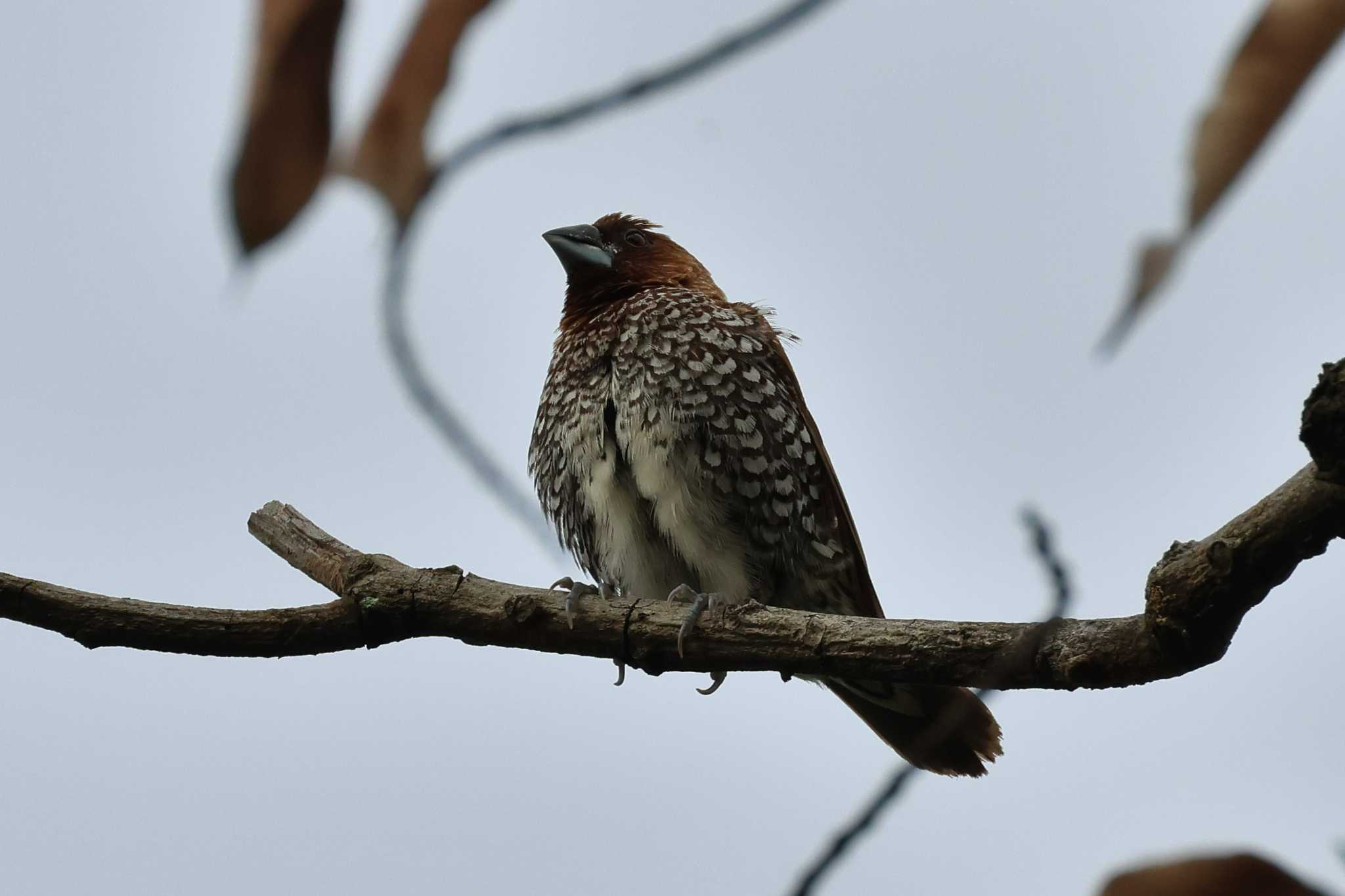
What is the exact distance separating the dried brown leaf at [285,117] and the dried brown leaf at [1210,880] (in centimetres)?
81

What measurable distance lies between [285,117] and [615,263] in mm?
5532

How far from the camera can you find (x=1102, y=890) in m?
1.10

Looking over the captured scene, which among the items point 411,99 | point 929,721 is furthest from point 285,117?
point 929,721

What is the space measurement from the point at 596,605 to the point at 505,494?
7.74ft

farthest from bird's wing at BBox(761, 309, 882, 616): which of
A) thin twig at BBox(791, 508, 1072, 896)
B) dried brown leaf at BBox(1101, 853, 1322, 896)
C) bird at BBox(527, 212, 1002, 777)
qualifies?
dried brown leaf at BBox(1101, 853, 1322, 896)

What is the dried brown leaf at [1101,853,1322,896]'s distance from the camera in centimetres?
107

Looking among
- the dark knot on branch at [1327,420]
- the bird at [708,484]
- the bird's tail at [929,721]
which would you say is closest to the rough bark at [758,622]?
the dark knot on branch at [1327,420]

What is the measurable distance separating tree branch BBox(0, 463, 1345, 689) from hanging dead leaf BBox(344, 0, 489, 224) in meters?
2.55

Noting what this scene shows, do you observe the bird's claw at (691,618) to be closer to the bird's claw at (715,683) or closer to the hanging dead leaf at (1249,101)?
the bird's claw at (715,683)

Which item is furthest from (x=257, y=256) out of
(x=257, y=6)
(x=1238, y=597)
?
(x=1238, y=597)

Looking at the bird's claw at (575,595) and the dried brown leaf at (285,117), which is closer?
the dried brown leaf at (285,117)

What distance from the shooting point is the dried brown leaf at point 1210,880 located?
1.07 metres

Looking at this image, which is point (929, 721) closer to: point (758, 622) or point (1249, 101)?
point (758, 622)

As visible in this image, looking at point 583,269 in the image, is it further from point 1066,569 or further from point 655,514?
point 1066,569
